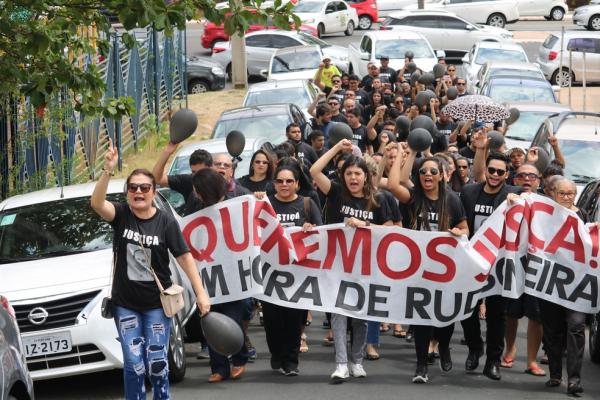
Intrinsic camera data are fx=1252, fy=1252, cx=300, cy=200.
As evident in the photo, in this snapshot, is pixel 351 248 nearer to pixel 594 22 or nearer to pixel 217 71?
pixel 217 71

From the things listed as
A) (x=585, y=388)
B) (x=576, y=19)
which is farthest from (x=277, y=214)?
(x=576, y=19)

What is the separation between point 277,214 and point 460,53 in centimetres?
2930

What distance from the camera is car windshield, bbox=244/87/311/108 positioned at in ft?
71.9

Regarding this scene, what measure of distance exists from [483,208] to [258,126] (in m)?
8.04

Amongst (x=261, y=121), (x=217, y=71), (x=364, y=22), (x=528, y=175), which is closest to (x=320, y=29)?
(x=364, y=22)

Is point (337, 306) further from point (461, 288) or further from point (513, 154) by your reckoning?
point (513, 154)

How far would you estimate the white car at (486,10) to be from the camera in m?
45.9

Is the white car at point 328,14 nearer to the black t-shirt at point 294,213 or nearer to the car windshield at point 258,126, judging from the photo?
the car windshield at point 258,126

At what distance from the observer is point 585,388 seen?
31.8 feet

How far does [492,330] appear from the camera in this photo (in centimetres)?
994

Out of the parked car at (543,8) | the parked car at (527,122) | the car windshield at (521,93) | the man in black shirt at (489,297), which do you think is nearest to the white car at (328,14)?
the parked car at (543,8)

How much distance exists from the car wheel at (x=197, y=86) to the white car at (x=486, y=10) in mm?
14843

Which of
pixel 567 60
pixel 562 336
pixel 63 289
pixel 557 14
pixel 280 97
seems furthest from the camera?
pixel 557 14

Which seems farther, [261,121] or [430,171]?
[261,121]
